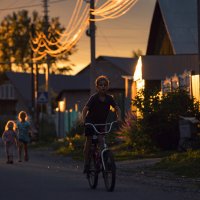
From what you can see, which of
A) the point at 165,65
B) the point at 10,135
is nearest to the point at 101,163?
the point at 10,135

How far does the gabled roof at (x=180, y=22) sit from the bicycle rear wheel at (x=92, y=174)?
84.2 ft

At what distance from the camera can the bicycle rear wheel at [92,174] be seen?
14.4m

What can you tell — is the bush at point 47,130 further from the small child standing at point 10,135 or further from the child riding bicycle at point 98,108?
the child riding bicycle at point 98,108

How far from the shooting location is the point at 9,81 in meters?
96.1

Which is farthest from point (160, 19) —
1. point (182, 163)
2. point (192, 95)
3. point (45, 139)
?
point (182, 163)

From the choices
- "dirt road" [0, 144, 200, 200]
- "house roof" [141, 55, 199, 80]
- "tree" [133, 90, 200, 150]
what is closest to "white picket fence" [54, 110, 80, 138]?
"house roof" [141, 55, 199, 80]

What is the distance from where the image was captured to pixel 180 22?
136 ft

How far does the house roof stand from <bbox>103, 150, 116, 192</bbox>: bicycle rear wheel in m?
21.1

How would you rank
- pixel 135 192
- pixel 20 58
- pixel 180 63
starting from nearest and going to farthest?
1. pixel 135 192
2. pixel 180 63
3. pixel 20 58

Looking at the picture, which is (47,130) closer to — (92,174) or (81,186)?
(81,186)

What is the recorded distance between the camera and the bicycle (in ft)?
45.1

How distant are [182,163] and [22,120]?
274 inches

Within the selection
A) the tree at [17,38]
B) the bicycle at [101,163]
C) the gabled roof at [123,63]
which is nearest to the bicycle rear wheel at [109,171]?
the bicycle at [101,163]

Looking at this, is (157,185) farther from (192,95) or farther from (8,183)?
(192,95)
